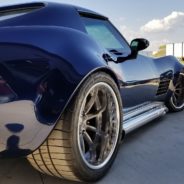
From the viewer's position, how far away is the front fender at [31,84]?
6.09 feet

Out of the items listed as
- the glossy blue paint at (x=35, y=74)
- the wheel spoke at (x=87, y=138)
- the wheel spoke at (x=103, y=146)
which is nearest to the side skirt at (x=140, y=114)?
the wheel spoke at (x=103, y=146)

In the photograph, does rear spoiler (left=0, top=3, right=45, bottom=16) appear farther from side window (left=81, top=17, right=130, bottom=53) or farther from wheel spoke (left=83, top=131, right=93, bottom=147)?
wheel spoke (left=83, top=131, right=93, bottom=147)

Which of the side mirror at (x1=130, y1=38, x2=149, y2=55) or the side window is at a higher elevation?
the side window

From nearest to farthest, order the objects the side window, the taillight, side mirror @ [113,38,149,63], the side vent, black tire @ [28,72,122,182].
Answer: the taillight < black tire @ [28,72,122,182] < the side window < side mirror @ [113,38,149,63] < the side vent

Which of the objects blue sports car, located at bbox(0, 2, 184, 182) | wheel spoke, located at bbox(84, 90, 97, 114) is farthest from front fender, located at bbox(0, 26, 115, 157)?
wheel spoke, located at bbox(84, 90, 97, 114)

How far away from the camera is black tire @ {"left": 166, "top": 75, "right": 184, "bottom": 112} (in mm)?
5047

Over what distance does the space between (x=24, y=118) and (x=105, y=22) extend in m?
1.99

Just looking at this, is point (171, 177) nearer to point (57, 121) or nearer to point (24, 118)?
point (57, 121)

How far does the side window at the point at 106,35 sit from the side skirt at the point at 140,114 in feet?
2.07

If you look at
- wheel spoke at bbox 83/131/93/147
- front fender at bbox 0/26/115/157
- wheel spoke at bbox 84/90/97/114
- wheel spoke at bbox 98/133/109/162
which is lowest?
wheel spoke at bbox 98/133/109/162

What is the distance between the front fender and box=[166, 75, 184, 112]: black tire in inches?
125

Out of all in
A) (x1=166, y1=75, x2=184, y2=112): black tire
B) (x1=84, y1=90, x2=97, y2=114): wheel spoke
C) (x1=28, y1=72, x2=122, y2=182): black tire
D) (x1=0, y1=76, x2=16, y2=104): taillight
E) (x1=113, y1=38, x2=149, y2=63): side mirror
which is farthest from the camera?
(x1=166, y1=75, x2=184, y2=112): black tire

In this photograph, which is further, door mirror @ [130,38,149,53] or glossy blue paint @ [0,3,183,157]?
door mirror @ [130,38,149,53]

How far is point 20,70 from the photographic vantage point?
189 centimetres
